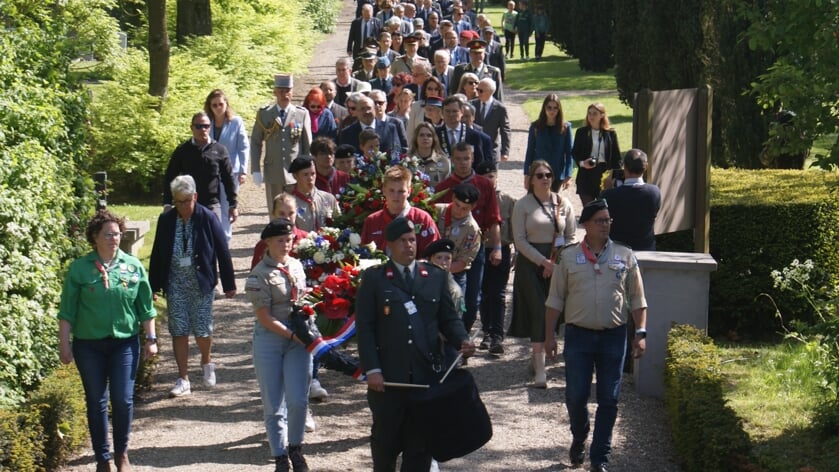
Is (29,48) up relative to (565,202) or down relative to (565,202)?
up

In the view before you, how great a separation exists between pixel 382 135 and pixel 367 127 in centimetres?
26

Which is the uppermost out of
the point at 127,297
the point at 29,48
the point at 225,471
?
the point at 29,48

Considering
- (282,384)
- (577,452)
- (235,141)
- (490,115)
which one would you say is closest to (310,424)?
(282,384)

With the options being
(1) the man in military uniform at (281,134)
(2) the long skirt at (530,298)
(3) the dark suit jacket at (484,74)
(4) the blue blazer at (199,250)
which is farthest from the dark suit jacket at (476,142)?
(3) the dark suit jacket at (484,74)

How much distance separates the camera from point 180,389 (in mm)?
11078

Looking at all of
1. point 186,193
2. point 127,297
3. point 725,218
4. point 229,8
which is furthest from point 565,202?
point 229,8

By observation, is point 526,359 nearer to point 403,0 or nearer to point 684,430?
point 684,430

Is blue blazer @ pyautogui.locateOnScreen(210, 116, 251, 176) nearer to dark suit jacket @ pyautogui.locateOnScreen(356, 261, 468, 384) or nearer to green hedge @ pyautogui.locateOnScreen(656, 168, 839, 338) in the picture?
green hedge @ pyautogui.locateOnScreen(656, 168, 839, 338)

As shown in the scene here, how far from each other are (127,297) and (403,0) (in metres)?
29.6

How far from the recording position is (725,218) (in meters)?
12.9

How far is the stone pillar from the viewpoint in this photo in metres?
11.0

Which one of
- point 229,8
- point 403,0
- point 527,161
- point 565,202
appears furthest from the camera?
point 403,0

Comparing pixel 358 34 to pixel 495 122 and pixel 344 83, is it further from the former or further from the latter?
pixel 495 122

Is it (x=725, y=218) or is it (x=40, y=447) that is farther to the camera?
(x=725, y=218)
